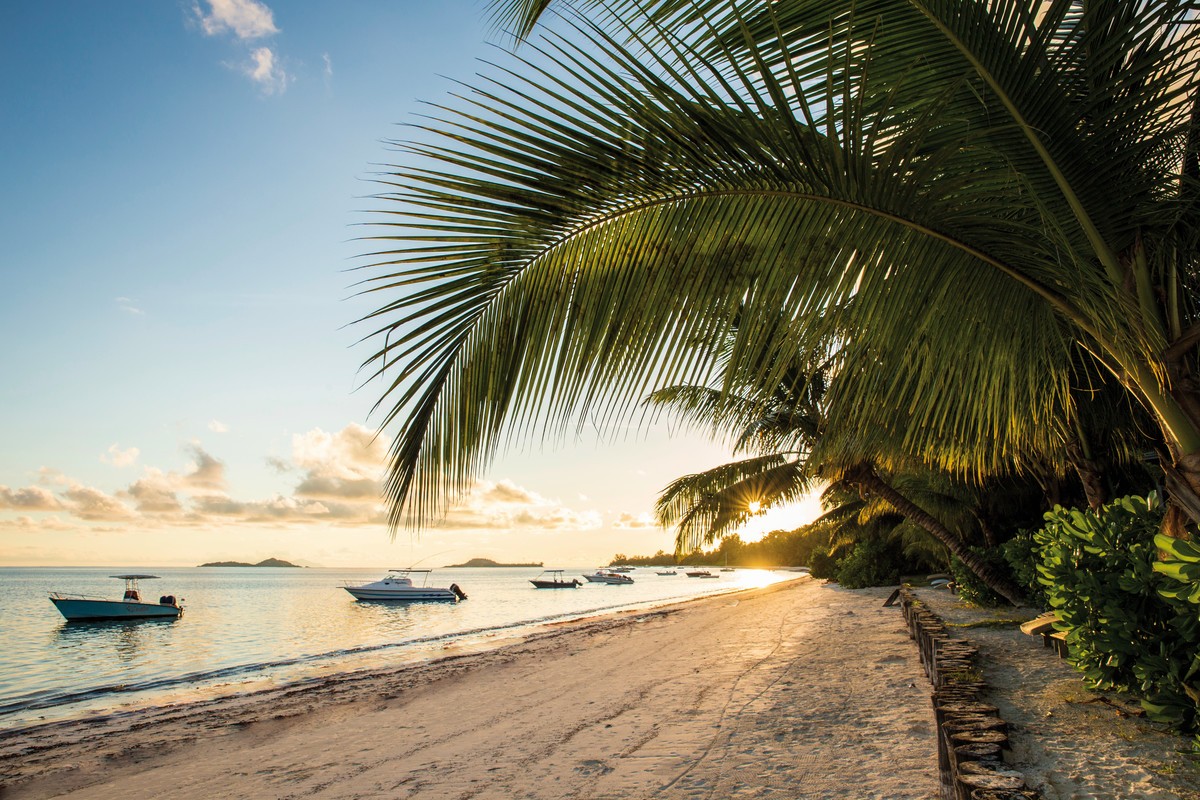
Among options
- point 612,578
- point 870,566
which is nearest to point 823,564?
point 870,566

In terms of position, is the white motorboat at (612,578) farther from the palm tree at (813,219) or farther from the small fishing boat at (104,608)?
the palm tree at (813,219)

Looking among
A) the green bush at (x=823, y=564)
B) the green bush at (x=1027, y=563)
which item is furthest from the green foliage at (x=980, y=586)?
the green bush at (x=823, y=564)

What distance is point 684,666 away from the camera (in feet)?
36.2

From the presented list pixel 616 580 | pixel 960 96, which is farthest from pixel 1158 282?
pixel 616 580

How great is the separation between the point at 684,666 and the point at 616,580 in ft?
256

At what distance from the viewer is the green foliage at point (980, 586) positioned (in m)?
13.7

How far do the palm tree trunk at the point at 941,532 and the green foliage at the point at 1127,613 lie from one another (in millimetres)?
7220

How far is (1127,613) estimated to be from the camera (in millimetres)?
3863

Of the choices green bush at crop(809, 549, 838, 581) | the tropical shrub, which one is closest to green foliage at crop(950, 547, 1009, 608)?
the tropical shrub

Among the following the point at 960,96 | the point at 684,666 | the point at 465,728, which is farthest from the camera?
the point at 684,666

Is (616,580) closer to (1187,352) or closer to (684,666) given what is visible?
(684,666)

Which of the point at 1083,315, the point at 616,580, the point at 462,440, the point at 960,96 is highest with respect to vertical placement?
the point at 960,96

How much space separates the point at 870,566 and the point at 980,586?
57.8 feet

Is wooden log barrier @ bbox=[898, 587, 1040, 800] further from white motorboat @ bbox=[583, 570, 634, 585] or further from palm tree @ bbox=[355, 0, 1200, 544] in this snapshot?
white motorboat @ bbox=[583, 570, 634, 585]
